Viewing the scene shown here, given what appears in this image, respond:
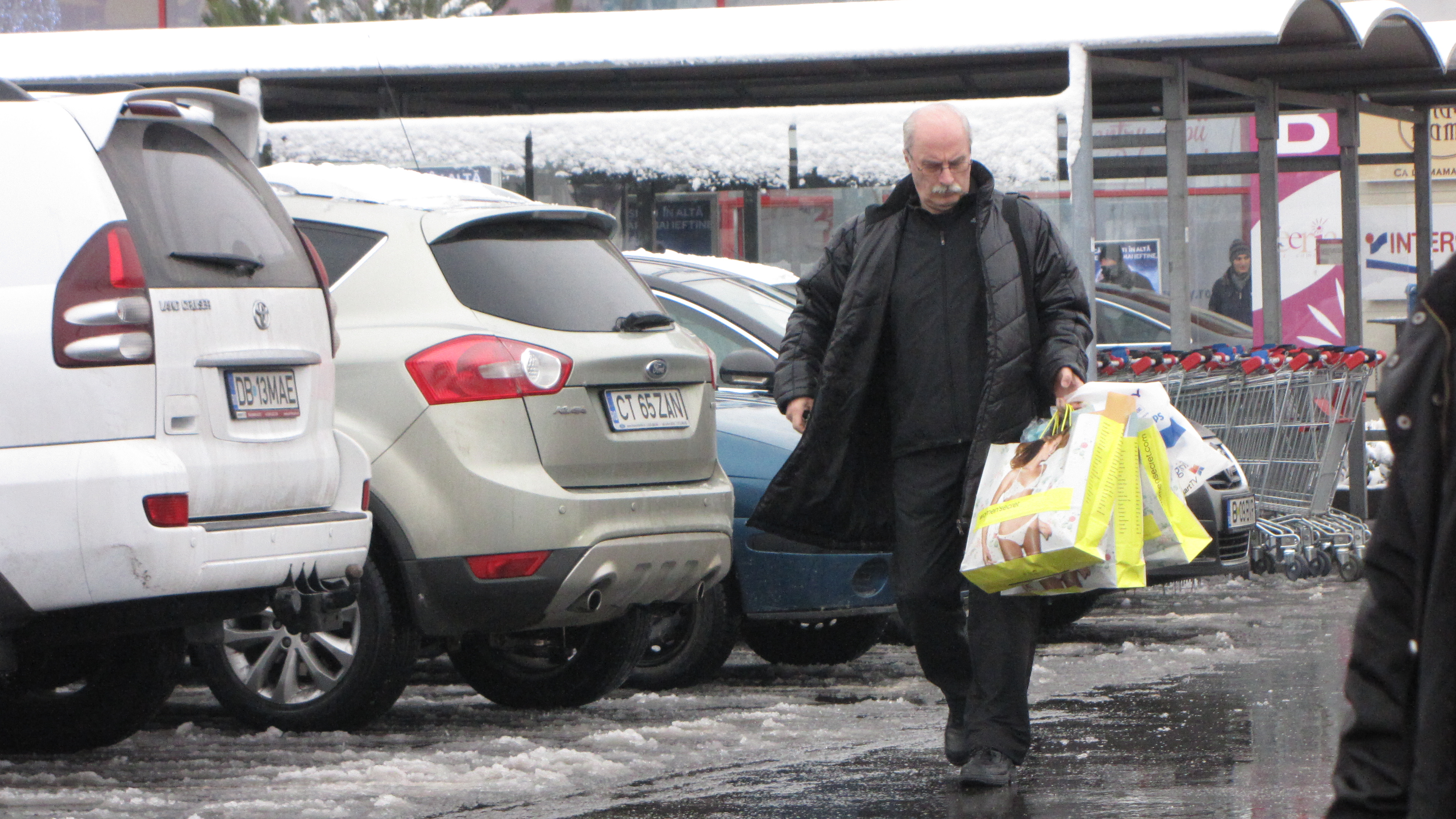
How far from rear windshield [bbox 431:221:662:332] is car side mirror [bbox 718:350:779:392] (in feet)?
1.44

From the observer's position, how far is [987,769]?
18.0 feet

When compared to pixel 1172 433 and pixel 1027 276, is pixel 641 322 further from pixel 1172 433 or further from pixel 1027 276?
pixel 1172 433

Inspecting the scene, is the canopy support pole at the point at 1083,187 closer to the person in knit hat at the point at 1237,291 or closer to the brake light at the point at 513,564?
the brake light at the point at 513,564

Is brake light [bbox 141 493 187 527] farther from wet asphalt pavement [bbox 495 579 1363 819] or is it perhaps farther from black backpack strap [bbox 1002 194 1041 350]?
black backpack strap [bbox 1002 194 1041 350]

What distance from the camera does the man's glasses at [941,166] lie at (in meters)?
5.65

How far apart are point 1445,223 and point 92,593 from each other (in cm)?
2038

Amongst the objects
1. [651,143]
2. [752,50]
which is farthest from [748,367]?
[752,50]

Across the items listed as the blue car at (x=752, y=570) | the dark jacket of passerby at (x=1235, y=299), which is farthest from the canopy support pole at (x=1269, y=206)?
the blue car at (x=752, y=570)

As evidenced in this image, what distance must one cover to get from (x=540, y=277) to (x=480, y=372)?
0.49 m

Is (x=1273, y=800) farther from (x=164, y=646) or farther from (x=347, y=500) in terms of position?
(x=164, y=646)

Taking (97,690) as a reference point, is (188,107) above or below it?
above

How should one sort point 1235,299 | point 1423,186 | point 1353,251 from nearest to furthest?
point 1353,251 → point 1423,186 → point 1235,299

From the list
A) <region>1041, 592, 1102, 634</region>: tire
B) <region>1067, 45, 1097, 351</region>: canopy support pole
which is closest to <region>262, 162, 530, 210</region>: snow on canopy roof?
<region>1041, 592, 1102, 634</region>: tire

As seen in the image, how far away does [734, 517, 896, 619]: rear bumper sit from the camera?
7.49 metres
